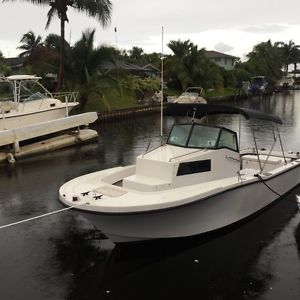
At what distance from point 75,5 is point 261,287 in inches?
1063

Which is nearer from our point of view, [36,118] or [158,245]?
[158,245]

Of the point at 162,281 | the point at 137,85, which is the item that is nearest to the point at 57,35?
the point at 137,85

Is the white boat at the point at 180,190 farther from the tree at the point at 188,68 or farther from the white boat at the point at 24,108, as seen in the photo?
the tree at the point at 188,68

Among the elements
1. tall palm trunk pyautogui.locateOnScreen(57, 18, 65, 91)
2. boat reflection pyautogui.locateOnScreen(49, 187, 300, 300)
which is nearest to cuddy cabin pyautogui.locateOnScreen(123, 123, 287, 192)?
boat reflection pyautogui.locateOnScreen(49, 187, 300, 300)

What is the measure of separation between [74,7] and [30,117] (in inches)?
496

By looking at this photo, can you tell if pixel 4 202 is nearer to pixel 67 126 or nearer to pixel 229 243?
pixel 229 243

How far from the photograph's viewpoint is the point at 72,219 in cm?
1112

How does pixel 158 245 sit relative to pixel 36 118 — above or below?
below

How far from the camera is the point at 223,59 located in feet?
263

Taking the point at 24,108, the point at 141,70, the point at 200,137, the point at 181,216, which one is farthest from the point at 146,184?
the point at 141,70

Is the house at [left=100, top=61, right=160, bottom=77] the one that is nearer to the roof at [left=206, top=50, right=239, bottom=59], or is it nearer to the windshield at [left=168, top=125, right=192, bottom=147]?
the roof at [left=206, top=50, right=239, bottom=59]

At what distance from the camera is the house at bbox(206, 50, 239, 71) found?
79.4 metres

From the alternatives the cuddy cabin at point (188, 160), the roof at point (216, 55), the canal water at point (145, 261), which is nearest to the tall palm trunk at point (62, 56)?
the canal water at point (145, 261)

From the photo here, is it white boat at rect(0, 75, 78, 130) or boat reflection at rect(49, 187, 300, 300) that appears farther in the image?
white boat at rect(0, 75, 78, 130)
